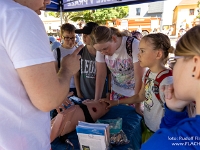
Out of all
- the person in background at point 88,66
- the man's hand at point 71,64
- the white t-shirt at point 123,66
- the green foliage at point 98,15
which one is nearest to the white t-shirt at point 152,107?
the white t-shirt at point 123,66

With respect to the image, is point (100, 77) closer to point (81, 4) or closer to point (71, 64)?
point (71, 64)

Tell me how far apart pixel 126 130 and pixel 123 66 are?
0.63 meters

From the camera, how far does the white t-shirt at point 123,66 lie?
1562 mm

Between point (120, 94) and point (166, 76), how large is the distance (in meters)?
0.74

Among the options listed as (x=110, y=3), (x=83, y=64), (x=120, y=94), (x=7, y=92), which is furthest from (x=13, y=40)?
(x=110, y=3)

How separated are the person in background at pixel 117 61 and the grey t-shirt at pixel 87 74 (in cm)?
17

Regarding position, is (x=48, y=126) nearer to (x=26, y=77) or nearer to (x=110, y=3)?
(x=26, y=77)

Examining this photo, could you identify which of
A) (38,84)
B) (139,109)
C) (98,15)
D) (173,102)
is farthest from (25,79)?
(98,15)

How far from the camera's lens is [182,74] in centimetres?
59

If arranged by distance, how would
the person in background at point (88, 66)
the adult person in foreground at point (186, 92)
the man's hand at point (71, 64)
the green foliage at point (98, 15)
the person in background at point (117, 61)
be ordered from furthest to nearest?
the green foliage at point (98, 15), the person in background at point (88, 66), the person in background at point (117, 61), the man's hand at point (71, 64), the adult person in foreground at point (186, 92)

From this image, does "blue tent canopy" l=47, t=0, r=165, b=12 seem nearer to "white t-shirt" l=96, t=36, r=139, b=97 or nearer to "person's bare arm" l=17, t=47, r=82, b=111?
"white t-shirt" l=96, t=36, r=139, b=97

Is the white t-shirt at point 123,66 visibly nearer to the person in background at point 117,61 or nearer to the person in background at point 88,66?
the person in background at point 117,61

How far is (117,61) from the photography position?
1610 millimetres

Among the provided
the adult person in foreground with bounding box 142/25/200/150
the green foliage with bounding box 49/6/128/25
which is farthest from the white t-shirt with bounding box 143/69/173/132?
the green foliage with bounding box 49/6/128/25
